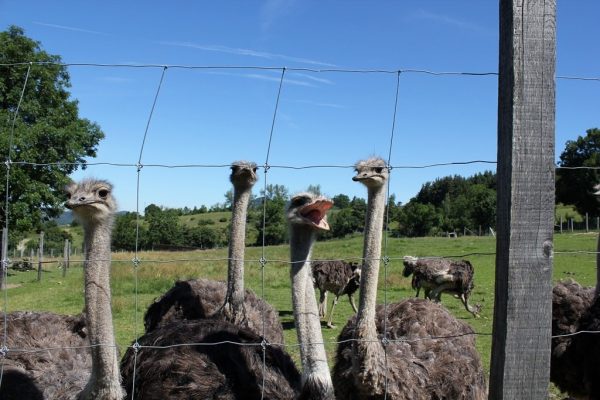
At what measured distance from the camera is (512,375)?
2643 millimetres

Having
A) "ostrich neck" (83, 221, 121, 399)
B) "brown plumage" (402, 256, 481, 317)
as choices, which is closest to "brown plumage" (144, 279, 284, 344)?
"ostrich neck" (83, 221, 121, 399)

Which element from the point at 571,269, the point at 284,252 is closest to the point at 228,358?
the point at 284,252

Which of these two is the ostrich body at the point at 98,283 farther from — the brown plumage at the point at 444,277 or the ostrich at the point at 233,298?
the brown plumage at the point at 444,277

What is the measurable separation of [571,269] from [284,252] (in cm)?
791

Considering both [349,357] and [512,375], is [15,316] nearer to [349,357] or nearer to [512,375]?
[349,357]

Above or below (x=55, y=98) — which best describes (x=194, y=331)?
below

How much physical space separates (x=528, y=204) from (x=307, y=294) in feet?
5.34

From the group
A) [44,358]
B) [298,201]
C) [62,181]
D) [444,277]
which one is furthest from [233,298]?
[444,277]

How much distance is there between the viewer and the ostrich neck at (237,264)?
5359 mm

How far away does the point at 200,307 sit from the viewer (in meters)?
5.95

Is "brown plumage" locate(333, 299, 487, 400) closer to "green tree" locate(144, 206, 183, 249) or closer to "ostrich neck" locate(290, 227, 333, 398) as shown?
"ostrich neck" locate(290, 227, 333, 398)

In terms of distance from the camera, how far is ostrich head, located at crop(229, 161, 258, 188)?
5470 mm

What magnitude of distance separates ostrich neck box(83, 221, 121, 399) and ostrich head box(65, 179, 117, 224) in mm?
59

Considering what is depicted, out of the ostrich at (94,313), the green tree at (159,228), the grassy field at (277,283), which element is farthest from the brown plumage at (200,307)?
the green tree at (159,228)
